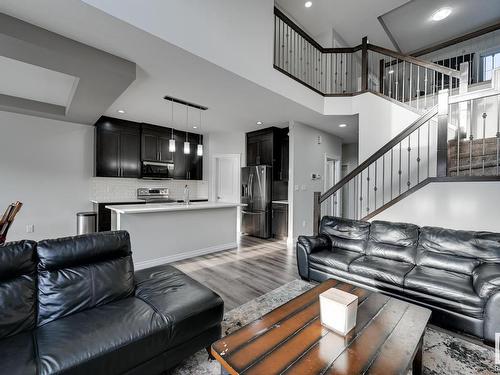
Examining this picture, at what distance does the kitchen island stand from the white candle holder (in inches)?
114

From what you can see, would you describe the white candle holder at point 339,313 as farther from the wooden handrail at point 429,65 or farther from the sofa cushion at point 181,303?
the wooden handrail at point 429,65

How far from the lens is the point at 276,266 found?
12.7 ft

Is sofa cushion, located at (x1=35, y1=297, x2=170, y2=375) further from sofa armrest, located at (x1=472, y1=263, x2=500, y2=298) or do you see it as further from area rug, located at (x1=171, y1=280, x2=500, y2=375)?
sofa armrest, located at (x1=472, y1=263, x2=500, y2=298)

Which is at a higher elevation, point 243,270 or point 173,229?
point 173,229

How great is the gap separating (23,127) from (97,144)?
122cm

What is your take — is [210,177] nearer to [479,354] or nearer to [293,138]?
[293,138]

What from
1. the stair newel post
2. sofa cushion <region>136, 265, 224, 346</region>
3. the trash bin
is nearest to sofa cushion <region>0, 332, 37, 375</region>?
sofa cushion <region>136, 265, 224, 346</region>

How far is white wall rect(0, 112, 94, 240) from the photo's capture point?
4500 millimetres

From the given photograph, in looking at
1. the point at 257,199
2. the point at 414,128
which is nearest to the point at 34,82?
the point at 257,199

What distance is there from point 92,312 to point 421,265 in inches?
124

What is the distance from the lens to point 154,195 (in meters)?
6.42

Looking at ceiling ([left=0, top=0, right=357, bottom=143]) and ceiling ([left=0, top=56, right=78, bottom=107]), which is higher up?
ceiling ([left=0, top=56, right=78, bottom=107])

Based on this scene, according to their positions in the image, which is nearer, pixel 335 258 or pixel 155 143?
pixel 335 258

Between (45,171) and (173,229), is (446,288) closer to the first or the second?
(173,229)
